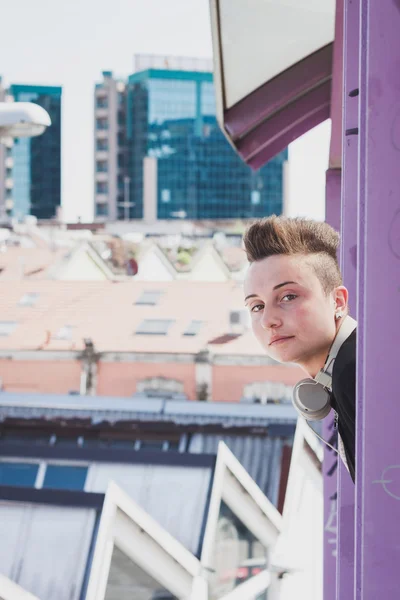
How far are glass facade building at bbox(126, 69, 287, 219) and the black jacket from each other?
54.6 metres

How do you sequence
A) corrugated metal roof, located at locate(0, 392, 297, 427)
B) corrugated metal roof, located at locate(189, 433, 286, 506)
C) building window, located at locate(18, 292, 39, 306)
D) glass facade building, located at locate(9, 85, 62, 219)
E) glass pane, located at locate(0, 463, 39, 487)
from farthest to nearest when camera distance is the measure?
glass facade building, located at locate(9, 85, 62, 219) → building window, located at locate(18, 292, 39, 306) → corrugated metal roof, located at locate(0, 392, 297, 427) → corrugated metal roof, located at locate(189, 433, 286, 506) → glass pane, located at locate(0, 463, 39, 487)

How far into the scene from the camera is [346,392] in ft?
3.03

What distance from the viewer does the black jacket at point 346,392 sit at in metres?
0.92

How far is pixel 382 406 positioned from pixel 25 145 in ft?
212

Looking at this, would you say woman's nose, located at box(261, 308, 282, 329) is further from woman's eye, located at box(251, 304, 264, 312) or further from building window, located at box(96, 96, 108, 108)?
building window, located at box(96, 96, 108, 108)

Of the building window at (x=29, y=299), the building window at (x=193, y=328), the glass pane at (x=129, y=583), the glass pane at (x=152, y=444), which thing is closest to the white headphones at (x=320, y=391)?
the glass pane at (x=129, y=583)

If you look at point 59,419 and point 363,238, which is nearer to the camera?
point 363,238

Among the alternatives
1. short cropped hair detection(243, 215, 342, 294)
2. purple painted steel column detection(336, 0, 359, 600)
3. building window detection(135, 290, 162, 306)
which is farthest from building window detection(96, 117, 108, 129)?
short cropped hair detection(243, 215, 342, 294)

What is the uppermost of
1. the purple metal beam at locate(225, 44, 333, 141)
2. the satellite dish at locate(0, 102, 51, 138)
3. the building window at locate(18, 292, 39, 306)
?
the building window at locate(18, 292, 39, 306)

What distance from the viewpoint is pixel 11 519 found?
470cm

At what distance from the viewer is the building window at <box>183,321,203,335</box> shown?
18078 millimetres

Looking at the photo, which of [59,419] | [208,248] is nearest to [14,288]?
[208,248]

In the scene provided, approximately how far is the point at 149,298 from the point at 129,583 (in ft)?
49.4

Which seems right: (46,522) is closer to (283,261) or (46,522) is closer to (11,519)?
(11,519)
